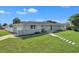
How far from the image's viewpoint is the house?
18.2ft

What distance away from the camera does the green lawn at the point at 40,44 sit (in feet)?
18.1

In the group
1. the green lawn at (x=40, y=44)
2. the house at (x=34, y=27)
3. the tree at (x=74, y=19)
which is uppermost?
the tree at (x=74, y=19)

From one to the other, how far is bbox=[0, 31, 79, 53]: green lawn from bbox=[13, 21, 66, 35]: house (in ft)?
0.30

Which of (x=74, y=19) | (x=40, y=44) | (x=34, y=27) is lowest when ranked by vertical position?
(x=40, y=44)

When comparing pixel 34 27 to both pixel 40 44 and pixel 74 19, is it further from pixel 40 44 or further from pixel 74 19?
pixel 74 19

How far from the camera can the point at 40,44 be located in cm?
553

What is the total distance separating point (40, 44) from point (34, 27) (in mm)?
315

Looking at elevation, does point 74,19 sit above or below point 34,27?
above

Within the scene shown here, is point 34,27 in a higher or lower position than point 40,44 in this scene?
higher

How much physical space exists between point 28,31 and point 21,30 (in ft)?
0.41

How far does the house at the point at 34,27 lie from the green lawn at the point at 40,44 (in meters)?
0.09

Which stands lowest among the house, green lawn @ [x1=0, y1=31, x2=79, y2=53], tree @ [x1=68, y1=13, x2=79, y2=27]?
green lawn @ [x1=0, y1=31, x2=79, y2=53]

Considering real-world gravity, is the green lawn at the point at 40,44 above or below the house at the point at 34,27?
below

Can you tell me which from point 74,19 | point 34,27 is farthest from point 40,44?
point 74,19
